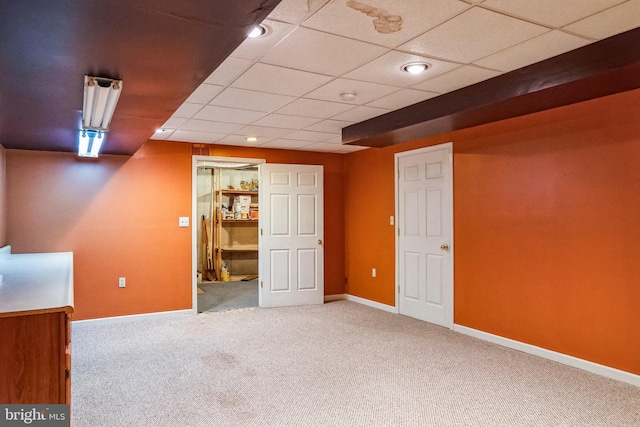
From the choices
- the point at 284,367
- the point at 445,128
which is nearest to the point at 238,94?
the point at 445,128

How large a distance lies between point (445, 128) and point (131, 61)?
2864mm

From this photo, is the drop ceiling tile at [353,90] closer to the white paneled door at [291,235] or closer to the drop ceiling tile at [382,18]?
the drop ceiling tile at [382,18]

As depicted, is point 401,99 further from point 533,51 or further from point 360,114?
point 533,51

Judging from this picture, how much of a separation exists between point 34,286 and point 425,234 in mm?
3938

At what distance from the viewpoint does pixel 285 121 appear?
4340 mm

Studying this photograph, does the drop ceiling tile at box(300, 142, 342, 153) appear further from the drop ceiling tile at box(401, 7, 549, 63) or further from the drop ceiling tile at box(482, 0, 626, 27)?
the drop ceiling tile at box(482, 0, 626, 27)

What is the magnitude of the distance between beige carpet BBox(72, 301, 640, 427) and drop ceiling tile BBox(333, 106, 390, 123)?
7.57ft

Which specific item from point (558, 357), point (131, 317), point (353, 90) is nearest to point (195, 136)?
point (131, 317)

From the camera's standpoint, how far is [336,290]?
6523 mm

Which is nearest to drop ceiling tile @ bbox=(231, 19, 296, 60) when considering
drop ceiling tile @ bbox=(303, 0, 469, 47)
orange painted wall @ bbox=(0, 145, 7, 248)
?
drop ceiling tile @ bbox=(303, 0, 469, 47)

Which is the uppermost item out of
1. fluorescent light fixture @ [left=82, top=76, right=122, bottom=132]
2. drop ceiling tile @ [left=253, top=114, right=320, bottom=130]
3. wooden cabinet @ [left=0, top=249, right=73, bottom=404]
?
drop ceiling tile @ [left=253, top=114, right=320, bottom=130]

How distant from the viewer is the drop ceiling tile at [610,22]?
200 centimetres

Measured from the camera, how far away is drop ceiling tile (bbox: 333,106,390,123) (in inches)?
154

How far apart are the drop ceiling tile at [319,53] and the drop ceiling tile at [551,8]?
73cm
